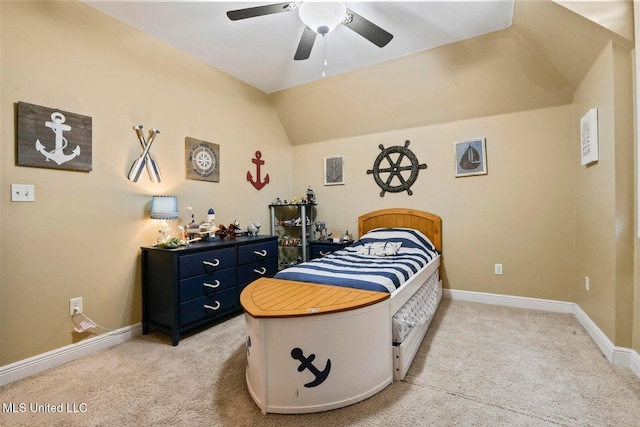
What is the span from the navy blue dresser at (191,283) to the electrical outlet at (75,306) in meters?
0.46

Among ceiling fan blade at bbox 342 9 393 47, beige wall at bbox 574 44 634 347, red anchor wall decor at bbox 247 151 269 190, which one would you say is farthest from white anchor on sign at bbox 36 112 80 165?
beige wall at bbox 574 44 634 347

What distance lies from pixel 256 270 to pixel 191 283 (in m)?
0.74

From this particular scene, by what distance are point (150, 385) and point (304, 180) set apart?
3.23m

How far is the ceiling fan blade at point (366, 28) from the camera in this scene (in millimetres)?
1853

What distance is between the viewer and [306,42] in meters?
2.10

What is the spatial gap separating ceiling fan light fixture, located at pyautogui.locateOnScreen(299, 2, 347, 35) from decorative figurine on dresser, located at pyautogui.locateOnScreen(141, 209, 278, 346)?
6.26 ft

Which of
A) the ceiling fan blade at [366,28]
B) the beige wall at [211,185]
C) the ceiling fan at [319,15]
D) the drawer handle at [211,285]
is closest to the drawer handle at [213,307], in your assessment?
the drawer handle at [211,285]

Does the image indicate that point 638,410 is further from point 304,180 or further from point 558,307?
point 304,180

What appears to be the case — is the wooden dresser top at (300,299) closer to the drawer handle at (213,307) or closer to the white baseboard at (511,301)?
the drawer handle at (213,307)

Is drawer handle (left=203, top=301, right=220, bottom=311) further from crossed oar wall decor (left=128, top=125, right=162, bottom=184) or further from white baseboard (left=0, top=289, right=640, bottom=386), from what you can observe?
crossed oar wall decor (left=128, top=125, right=162, bottom=184)

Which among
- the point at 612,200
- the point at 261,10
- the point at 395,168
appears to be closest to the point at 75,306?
the point at 261,10

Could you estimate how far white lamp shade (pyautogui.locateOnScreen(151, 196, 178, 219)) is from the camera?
252cm

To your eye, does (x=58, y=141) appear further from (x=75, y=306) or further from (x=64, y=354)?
(x=64, y=354)

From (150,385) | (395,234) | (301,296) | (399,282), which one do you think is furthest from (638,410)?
(150,385)
